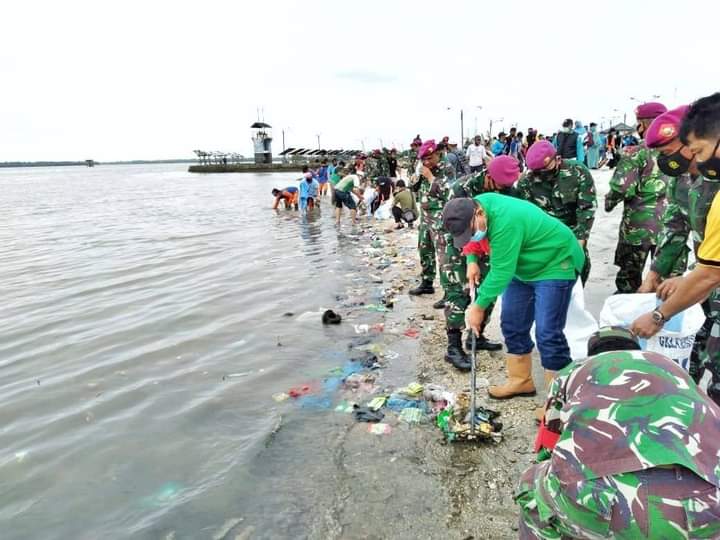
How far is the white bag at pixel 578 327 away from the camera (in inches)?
142

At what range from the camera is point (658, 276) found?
3.36m

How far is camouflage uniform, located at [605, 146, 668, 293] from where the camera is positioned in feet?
14.6

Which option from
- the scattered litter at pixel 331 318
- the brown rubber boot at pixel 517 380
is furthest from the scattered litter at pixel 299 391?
the scattered litter at pixel 331 318

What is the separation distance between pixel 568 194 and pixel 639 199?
643mm

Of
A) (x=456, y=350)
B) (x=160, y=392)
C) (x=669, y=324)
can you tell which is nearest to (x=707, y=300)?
(x=669, y=324)

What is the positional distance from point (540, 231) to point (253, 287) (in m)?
6.00

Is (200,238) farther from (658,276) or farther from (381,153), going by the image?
(658,276)

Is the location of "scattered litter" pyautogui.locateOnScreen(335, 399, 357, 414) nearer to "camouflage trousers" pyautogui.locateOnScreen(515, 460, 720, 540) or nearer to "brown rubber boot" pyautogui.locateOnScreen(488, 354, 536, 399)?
"brown rubber boot" pyautogui.locateOnScreen(488, 354, 536, 399)

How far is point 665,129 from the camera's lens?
293 centimetres

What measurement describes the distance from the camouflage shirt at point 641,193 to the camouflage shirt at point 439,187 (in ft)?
5.58

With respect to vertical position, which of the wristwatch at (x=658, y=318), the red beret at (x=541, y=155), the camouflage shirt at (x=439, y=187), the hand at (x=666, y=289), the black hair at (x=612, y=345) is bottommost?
the wristwatch at (x=658, y=318)

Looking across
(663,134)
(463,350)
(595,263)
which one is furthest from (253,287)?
(663,134)

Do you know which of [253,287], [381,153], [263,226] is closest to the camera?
[253,287]

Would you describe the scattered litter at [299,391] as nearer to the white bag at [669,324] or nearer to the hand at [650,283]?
the white bag at [669,324]
